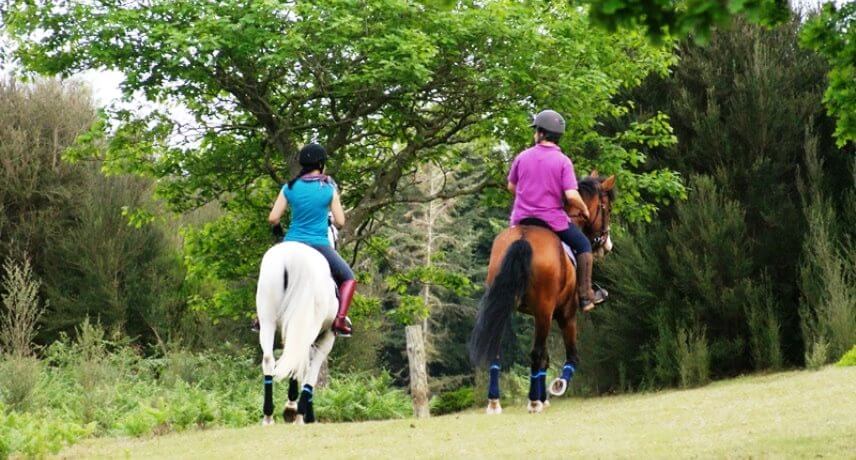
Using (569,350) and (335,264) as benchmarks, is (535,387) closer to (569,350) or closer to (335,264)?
(569,350)

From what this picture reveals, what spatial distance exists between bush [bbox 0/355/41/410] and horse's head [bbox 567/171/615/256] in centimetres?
708

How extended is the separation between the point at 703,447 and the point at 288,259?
13.6ft

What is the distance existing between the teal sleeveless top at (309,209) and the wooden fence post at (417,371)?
11344mm

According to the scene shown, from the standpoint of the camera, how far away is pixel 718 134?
16609mm

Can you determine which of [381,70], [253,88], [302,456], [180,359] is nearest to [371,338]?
[180,359]

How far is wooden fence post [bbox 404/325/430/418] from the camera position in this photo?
2302 centimetres

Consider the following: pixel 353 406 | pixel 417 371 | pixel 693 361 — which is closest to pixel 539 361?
pixel 693 361

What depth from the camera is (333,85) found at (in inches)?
605

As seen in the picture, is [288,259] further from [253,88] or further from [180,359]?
[180,359]

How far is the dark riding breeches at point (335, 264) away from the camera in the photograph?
1050 centimetres

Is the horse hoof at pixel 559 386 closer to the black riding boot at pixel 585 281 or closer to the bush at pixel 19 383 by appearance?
the black riding boot at pixel 585 281

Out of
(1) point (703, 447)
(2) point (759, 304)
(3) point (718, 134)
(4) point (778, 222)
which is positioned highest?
(3) point (718, 134)

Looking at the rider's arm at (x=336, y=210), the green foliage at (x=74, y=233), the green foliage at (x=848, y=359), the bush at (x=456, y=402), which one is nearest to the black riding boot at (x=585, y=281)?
the rider's arm at (x=336, y=210)

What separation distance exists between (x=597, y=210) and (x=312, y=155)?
3049 mm
